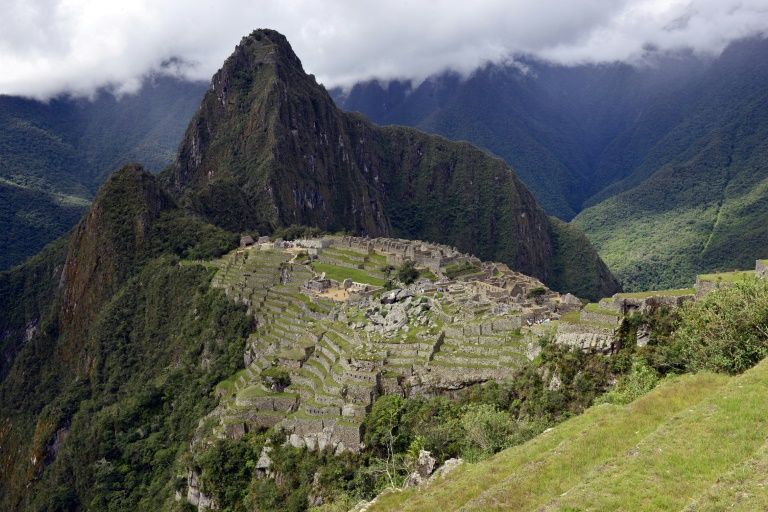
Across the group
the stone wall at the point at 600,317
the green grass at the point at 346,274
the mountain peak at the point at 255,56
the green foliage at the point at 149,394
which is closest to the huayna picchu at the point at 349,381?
the stone wall at the point at 600,317

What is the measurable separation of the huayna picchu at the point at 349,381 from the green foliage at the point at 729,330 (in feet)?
0.32

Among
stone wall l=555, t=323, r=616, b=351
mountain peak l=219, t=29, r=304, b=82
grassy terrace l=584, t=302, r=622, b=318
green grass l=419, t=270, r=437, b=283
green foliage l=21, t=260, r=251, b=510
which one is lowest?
green foliage l=21, t=260, r=251, b=510

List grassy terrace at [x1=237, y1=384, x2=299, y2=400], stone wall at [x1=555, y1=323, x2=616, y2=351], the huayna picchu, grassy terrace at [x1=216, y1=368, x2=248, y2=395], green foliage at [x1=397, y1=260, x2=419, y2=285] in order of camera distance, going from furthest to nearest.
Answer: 1. green foliage at [x1=397, y1=260, x2=419, y2=285]
2. grassy terrace at [x1=216, y1=368, x2=248, y2=395]
3. grassy terrace at [x1=237, y1=384, x2=299, y2=400]
4. stone wall at [x1=555, y1=323, x2=616, y2=351]
5. the huayna picchu

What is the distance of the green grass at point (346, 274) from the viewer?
2800 inches

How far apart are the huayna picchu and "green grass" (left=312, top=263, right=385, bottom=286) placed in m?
0.59

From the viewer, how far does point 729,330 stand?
82.3 ft

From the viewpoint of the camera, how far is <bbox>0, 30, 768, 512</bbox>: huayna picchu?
66.6ft

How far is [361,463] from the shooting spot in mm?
34812

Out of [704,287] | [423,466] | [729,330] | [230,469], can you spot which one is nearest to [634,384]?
[729,330]

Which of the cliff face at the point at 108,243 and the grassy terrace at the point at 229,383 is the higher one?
the cliff face at the point at 108,243

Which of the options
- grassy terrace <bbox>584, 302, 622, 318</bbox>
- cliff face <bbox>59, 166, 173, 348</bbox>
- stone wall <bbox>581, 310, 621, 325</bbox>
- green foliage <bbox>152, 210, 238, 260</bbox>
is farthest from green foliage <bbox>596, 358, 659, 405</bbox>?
cliff face <bbox>59, 166, 173, 348</bbox>

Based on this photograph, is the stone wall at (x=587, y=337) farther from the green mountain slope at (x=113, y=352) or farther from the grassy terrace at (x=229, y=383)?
the green mountain slope at (x=113, y=352)

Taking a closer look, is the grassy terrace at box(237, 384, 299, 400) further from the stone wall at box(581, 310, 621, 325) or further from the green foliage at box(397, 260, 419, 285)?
the green foliage at box(397, 260, 419, 285)

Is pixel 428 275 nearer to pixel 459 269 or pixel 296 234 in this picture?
pixel 459 269
